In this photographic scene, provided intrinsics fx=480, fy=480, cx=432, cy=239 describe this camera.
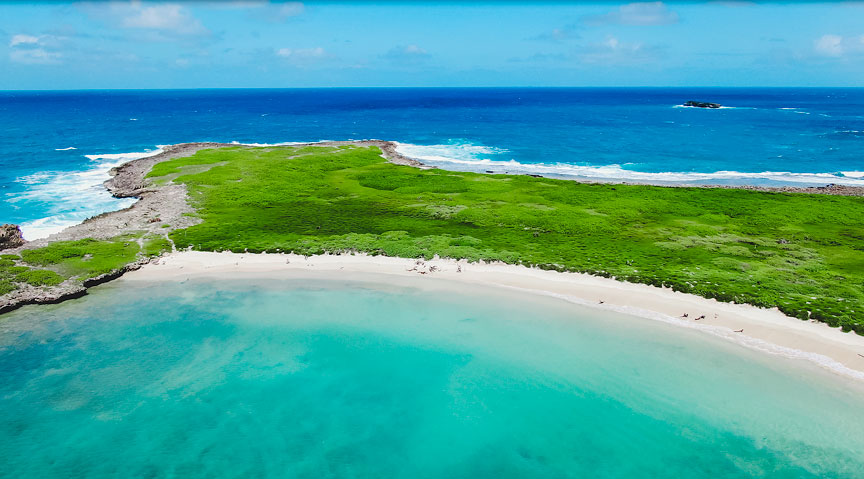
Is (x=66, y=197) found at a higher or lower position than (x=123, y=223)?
higher

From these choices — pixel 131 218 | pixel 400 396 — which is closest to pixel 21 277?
pixel 131 218

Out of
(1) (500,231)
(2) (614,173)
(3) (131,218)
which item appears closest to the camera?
(1) (500,231)

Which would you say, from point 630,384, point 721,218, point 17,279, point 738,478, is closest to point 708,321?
point 630,384

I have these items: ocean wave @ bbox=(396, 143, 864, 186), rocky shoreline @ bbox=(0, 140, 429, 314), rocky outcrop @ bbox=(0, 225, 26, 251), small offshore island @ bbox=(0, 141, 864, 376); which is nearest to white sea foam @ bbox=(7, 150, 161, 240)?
rocky shoreline @ bbox=(0, 140, 429, 314)

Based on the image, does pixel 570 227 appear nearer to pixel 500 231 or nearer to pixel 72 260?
pixel 500 231

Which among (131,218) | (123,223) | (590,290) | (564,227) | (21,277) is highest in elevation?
(564,227)

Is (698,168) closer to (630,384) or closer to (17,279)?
(630,384)

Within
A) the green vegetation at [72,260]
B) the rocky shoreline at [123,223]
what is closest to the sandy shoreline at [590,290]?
the green vegetation at [72,260]
